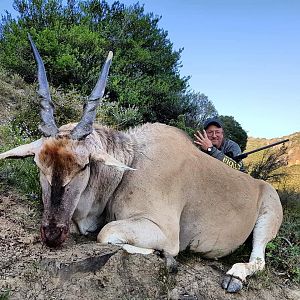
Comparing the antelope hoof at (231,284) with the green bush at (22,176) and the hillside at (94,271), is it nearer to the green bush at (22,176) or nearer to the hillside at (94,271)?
the hillside at (94,271)

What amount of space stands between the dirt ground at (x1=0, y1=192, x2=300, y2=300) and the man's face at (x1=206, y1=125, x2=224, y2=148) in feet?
9.64

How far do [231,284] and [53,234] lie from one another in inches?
81.1

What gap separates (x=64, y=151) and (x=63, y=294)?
4.08 feet

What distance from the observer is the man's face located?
7859 mm

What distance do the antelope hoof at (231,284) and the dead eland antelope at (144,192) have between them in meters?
0.01

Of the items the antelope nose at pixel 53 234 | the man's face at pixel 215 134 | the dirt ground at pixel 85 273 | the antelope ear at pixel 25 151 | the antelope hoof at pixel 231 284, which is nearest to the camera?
the dirt ground at pixel 85 273

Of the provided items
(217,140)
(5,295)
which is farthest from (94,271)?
(217,140)

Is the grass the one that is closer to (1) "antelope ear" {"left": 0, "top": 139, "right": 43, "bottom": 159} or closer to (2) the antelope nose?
(2) the antelope nose

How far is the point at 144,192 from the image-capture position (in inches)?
193

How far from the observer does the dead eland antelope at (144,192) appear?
4.27 meters

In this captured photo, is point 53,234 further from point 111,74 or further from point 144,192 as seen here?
point 111,74

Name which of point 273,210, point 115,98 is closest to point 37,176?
point 273,210

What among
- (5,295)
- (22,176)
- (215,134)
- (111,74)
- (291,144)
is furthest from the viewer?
(291,144)

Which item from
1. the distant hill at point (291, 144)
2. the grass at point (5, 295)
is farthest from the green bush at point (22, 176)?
the distant hill at point (291, 144)
